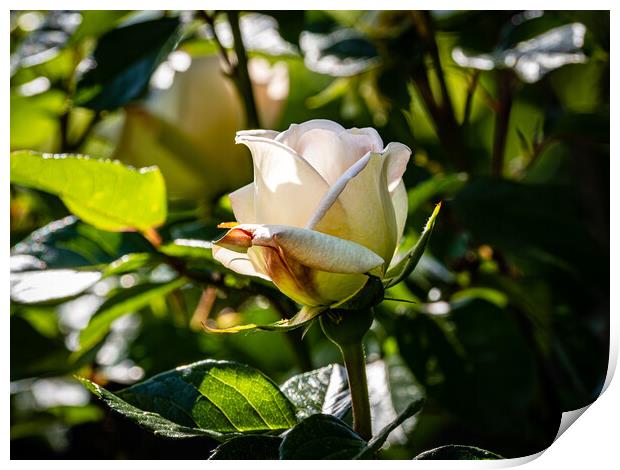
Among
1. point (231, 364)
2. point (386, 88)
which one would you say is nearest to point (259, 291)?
point (231, 364)

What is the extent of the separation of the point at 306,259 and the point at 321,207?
17mm

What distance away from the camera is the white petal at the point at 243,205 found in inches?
12.5

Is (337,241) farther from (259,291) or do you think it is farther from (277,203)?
(259,291)

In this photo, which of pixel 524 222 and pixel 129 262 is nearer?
pixel 129 262

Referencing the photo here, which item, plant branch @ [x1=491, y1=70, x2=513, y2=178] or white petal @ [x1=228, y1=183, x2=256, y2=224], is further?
plant branch @ [x1=491, y1=70, x2=513, y2=178]

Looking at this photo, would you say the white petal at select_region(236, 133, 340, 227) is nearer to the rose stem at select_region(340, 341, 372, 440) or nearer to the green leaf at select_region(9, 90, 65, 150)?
the rose stem at select_region(340, 341, 372, 440)

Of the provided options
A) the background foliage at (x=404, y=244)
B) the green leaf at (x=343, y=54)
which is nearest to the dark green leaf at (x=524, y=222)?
the background foliage at (x=404, y=244)

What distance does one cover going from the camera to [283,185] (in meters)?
0.29

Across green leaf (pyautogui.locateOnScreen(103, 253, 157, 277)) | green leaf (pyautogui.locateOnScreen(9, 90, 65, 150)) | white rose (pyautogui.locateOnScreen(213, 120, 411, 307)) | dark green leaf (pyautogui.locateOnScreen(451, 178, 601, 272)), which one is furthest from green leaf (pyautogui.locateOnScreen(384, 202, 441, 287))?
green leaf (pyautogui.locateOnScreen(9, 90, 65, 150))

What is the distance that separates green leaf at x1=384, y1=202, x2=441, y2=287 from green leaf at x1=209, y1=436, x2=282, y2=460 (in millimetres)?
69

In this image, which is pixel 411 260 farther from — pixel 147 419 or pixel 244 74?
pixel 244 74

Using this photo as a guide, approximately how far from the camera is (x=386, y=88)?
597mm

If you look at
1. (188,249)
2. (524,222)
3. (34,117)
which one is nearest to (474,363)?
(524,222)

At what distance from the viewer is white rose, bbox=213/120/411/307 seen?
0.89 feet
